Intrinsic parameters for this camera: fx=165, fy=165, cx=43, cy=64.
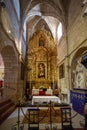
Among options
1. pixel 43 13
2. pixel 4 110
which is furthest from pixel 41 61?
pixel 4 110

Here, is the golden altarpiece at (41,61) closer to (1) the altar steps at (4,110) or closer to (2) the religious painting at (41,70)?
(2) the religious painting at (41,70)

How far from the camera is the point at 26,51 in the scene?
22047 millimetres

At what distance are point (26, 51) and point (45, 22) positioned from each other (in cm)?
482

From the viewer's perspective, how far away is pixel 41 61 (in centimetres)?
2203

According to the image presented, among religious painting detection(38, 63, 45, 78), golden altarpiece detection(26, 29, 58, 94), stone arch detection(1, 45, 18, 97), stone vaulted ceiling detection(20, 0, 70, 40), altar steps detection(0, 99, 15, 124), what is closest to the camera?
altar steps detection(0, 99, 15, 124)

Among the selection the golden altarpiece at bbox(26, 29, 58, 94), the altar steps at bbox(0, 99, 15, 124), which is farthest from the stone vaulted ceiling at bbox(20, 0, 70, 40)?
the altar steps at bbox(0, 99, 15, 124)

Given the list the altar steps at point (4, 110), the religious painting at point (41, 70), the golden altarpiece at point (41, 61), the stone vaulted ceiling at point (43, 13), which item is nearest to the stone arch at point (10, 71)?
the altar steps at point (4, 110)

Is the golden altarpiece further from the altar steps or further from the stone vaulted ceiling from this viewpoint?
the altar steps

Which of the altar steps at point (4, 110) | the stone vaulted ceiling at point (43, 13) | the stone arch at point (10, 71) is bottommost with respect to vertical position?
the altar steps at point (4, 110)

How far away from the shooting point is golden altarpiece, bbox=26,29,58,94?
838 inches

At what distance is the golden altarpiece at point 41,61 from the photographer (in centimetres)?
2130

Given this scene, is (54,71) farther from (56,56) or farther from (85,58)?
(85,58)

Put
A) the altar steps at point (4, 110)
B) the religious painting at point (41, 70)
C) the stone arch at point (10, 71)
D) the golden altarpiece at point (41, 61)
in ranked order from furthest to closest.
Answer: the religious painting at point (41, 70), the golden altarpiece at point (41, 61), the stone arch at point (10, 71), the altar steps at point (4, 110)

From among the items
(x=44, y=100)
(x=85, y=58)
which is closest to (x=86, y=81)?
(x=44, y=100)
